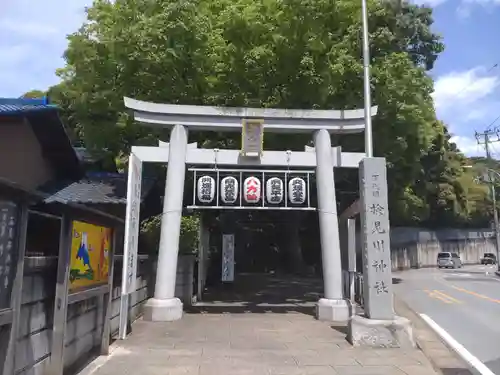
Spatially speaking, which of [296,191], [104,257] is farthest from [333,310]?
[104,257]

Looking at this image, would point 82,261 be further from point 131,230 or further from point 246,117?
point 246,117

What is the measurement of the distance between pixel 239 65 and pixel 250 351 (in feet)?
27.9

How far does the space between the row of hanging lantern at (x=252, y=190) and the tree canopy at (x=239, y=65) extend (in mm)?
3117

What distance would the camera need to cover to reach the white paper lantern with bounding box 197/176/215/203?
1259 cm

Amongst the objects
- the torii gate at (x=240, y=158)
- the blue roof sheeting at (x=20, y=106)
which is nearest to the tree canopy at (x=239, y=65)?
the torii gate at (x=240, y=158)

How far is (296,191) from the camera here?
12.8 meters

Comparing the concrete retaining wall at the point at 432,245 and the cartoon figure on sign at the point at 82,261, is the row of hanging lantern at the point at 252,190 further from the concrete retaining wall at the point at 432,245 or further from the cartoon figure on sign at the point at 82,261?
the concrete retaining wall at the point at 432,245

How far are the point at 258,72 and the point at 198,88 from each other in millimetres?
2103

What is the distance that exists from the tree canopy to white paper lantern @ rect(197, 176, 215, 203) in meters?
3.24

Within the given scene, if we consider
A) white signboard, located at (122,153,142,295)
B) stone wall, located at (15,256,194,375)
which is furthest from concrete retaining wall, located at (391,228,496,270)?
stone wall, located at (15,256,194,375)

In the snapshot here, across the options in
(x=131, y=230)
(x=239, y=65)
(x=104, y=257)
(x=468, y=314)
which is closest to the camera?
(x=104, y=257)

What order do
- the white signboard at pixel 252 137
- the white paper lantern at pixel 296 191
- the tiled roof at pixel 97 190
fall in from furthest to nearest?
the tiled roof at pixel 97 190
the white paper lantern at pixel 296 191
the white signboard at pixel 252 137

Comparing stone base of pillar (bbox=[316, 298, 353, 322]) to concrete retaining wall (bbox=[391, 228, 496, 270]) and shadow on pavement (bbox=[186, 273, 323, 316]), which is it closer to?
shadow on pavement (bbox=[186, 273, 323, 316])

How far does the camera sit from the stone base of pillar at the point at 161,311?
1173 centimetres
